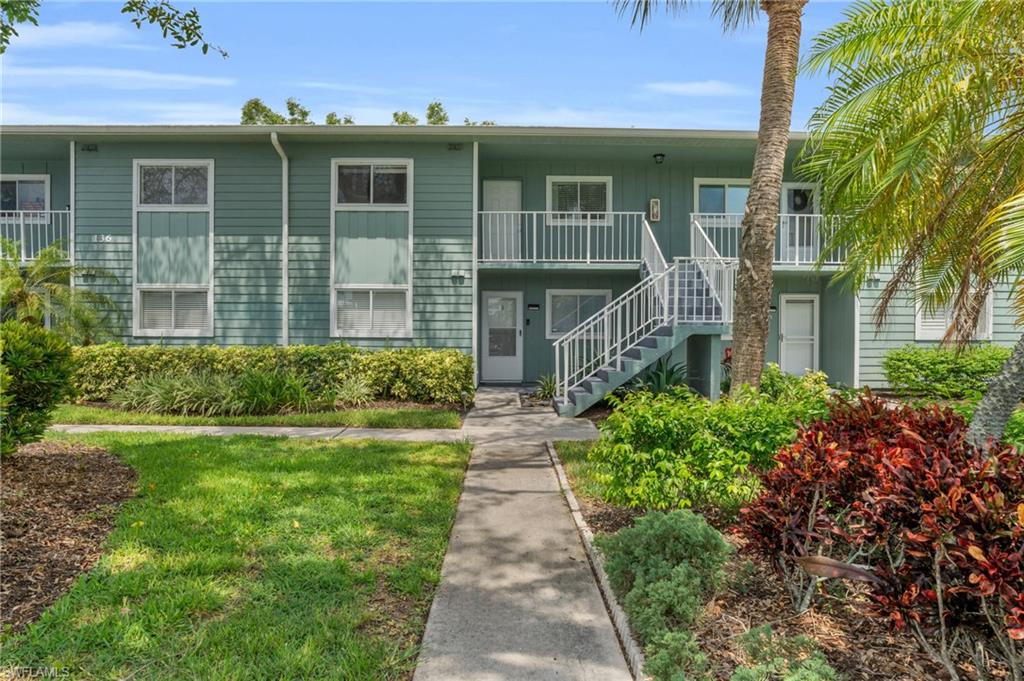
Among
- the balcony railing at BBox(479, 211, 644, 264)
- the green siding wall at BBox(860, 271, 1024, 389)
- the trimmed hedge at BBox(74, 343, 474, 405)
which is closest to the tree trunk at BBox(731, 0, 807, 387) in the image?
the trimmed hedge at BBox(74, 343, 474, 405)

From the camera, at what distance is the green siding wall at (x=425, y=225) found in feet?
40.1

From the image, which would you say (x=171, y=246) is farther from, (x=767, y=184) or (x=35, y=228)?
(x=767, y=184)

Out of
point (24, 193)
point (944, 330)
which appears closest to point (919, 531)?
point (944, 330)

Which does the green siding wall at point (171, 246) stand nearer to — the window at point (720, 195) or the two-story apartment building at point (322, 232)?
the two-story apartment building at point (322, 232)

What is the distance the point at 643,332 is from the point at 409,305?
192 inches

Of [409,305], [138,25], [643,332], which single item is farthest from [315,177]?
[643,332]

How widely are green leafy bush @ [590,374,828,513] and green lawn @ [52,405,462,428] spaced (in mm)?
4674

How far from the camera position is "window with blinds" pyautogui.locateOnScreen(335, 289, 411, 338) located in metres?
12.4

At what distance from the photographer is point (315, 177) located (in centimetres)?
1230

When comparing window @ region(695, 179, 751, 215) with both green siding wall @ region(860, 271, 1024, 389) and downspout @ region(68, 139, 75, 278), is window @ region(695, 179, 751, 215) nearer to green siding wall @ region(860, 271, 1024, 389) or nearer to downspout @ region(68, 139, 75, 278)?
green siding wall @ region(860, 271, 1024, 389)

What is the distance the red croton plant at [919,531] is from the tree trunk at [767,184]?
10.7 ft

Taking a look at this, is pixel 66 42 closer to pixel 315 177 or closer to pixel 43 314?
pixel 315 177

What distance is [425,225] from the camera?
40.3 ft

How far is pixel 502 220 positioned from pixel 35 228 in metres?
10.7
